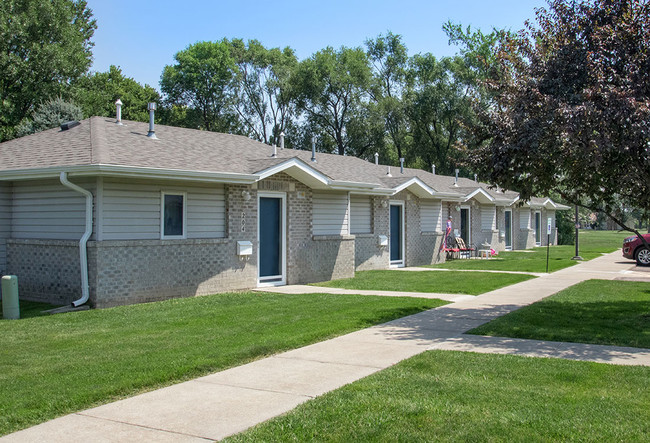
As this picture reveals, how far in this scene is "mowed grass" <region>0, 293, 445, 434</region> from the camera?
6398mm

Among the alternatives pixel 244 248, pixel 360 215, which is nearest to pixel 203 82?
pixel 360 215

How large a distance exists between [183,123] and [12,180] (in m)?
38.2

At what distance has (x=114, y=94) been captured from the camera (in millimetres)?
43781

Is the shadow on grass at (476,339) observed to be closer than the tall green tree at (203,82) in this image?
Yes

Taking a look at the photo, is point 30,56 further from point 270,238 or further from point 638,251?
point 638,251

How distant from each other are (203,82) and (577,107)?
46.0 m

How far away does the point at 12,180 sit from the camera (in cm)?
1445

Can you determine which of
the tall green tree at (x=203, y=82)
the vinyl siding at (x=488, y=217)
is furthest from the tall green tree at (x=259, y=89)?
the vinyl siding at (x=488, y=217)

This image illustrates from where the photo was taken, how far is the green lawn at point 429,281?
16.0 m

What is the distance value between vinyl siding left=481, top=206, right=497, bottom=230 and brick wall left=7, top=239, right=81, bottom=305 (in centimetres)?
2230

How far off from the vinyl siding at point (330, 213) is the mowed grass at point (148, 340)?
14.0 feet

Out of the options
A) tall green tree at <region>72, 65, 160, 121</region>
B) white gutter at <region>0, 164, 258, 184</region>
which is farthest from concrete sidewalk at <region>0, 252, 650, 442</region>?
tall green tree at <region>72, 65, 160, 121</region>

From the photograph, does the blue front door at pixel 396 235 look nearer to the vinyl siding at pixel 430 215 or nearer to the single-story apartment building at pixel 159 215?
the vinyl siding at pixel 430 215

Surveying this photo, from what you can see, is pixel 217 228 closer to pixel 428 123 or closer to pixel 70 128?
pixel 70 128
